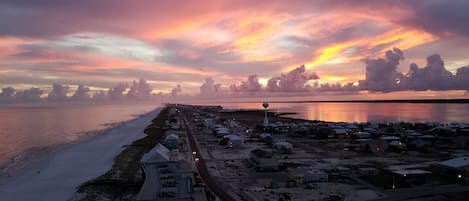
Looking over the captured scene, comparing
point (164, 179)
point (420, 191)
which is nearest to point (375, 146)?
point (420, 191)

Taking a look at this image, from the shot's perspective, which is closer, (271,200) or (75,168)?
(271,200)

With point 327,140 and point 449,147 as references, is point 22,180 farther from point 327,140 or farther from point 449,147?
point 449,147

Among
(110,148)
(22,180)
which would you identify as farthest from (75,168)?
(110,148)

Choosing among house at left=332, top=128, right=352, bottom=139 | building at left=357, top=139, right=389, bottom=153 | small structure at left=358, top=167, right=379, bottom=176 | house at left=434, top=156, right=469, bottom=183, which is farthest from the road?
house at left=332, top=128, right=352, bottom=139

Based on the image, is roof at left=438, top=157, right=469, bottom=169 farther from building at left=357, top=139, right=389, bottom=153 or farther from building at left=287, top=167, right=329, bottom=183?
building at left=357, top=139, right=389, bottom=153

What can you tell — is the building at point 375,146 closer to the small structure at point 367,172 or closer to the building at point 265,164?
the small structure at point 367,172

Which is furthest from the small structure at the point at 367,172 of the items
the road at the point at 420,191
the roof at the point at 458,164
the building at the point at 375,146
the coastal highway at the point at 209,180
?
the building at the point at 375,146

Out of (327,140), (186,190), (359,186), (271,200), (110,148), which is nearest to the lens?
(186,190)
